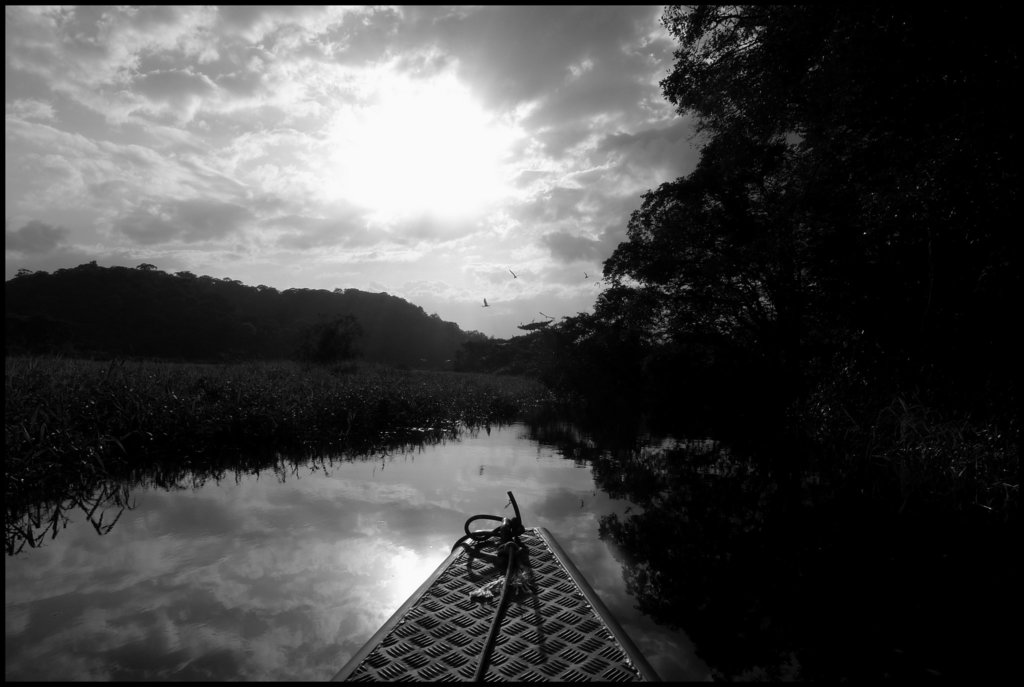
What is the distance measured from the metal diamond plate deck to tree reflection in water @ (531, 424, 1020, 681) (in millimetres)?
823

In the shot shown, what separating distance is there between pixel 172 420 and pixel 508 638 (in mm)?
9343

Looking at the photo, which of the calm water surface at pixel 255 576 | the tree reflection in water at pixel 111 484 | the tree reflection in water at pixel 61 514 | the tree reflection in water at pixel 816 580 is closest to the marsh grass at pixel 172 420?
the tree reflection in water at pixel 111 484

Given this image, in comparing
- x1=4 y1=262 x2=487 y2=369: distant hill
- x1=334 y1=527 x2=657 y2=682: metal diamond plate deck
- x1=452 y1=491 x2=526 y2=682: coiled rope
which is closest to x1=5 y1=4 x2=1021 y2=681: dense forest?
x1=334 y1=527 x2=657 y2=682: metal diamond plate deck

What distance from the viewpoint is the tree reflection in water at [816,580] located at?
14.1 feet

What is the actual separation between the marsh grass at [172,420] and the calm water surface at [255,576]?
1.20m

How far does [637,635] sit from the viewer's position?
4664 millimetres

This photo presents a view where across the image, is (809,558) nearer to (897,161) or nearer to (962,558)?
(962,558)

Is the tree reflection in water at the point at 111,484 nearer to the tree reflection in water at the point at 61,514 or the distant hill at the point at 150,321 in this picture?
the tree reflection in water at the point at 61,514

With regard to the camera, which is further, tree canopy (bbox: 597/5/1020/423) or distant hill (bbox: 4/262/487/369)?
distant hill (bbox: 4/262/487/369)

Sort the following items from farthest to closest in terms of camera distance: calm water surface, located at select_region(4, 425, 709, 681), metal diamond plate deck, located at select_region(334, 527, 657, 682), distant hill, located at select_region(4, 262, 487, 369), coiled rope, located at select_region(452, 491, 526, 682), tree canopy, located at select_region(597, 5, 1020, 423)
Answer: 1. distant hill, located at select_region(4, 262, 487, 369)
2. tree canopy, located at select_region(597, 5, 1020, 423)
3. coiled rope, located at select_region(452, 491, 526, 682)
4. calm water surface, located at select_region(4, 425, 709, 681)
5. metal diamond plate deck, located at select_region(334, 527, 657, 682)

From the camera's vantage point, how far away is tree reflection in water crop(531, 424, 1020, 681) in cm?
429

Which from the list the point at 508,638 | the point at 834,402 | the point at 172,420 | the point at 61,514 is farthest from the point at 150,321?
the point at 508,638

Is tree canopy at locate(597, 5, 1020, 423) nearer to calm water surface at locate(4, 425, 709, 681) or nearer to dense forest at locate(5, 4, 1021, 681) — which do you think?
dense forest at locate(5, 4, 1021, 681)

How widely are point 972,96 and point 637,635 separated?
970cm
